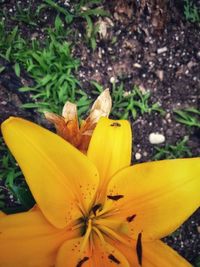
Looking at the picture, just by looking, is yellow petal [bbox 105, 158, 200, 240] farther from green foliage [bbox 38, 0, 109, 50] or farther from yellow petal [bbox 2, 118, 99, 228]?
green foliage [bbox 38, 0, 109, 50]

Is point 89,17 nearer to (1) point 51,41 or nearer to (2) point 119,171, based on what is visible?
(1) point 51,41

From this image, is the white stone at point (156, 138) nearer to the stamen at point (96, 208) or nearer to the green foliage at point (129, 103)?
the green foliage at point (129, 103)

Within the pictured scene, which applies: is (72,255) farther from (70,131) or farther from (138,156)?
(138,156)

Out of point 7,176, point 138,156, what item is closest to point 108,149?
point 7,176

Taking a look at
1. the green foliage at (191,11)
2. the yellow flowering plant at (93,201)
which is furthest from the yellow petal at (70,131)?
the green foliage at (191,11)

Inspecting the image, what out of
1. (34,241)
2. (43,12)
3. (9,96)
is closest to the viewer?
(34,241)

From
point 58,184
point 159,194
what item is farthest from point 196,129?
point 58,184

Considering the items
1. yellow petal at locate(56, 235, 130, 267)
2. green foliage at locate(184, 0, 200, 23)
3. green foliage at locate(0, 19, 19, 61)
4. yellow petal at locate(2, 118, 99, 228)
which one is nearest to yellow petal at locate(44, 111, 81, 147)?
yellow petal at locate(2, 118, 99, 228)
